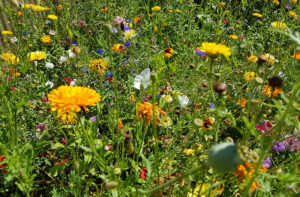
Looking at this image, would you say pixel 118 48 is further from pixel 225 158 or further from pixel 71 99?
pixel 225 158

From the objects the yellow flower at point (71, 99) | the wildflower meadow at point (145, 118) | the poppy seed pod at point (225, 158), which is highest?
the poppy seed pod at point (225, 158)

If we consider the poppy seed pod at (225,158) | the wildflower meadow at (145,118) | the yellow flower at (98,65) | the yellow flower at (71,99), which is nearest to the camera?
the poppy seed pod at (225,158)

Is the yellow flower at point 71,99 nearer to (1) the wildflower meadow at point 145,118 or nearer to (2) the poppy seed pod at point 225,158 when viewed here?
(1) the wildflower meadow at point 145,118

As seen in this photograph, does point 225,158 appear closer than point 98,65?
Yes

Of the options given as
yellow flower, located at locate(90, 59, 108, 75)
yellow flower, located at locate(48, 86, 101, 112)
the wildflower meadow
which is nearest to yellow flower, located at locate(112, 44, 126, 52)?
the wildflower meadow

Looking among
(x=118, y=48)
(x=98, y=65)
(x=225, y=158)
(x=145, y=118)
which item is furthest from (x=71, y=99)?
(x=118, y=48)

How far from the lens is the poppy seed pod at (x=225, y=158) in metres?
0.73

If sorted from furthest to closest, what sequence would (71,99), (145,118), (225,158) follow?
(145,118) → (71,99) → (225,158)

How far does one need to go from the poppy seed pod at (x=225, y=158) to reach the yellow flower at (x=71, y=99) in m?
0.62

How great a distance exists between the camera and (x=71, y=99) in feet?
3.89

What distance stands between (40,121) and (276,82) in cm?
160

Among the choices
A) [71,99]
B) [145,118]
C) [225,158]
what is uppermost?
[225,158]

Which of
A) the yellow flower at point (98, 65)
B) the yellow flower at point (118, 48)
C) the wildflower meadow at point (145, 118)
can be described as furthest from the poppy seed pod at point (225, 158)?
the yellow flower at point (118, 48)

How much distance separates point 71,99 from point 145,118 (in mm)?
488
